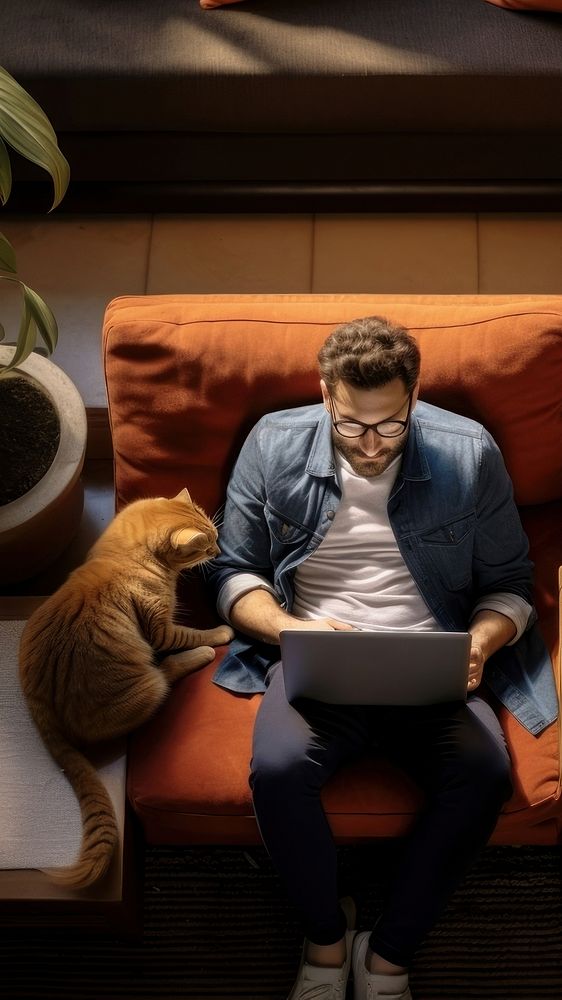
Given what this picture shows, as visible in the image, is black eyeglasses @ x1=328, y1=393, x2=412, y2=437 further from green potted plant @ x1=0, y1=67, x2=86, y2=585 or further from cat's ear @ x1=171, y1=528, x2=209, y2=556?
green potted plant @ x1=0, y1=67, x2=86, y2=585

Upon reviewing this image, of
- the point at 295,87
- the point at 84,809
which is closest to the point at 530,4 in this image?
the point at 295,87

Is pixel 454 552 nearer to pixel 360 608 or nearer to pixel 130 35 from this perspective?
pixel 360 608

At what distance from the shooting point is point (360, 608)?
1.91m

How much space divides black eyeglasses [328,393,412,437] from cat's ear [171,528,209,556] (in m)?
0.33

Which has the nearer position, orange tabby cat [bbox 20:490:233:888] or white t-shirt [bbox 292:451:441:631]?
orange tabby cat [bbox 20:490:233:888]

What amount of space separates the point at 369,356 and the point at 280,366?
28 cm

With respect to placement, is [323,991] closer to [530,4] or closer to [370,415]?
[370,415]

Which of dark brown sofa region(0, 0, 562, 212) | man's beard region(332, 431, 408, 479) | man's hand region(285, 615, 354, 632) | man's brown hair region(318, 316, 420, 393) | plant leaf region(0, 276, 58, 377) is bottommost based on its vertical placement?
man's hand region(285, 615, 354, 632)

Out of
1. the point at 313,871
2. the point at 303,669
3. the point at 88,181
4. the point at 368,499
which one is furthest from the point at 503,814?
the point at 88,181

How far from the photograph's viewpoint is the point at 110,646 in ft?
5.97

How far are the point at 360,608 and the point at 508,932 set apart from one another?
755 millimetres

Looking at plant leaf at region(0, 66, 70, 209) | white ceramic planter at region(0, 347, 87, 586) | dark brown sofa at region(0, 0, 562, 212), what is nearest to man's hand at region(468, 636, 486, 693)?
white ceramic planter at region(0, 347, 87, 586)

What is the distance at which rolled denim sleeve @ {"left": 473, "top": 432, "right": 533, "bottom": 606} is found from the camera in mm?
1874

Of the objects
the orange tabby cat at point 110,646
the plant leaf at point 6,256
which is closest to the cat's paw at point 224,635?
the orange tabby cat at point 110,646
